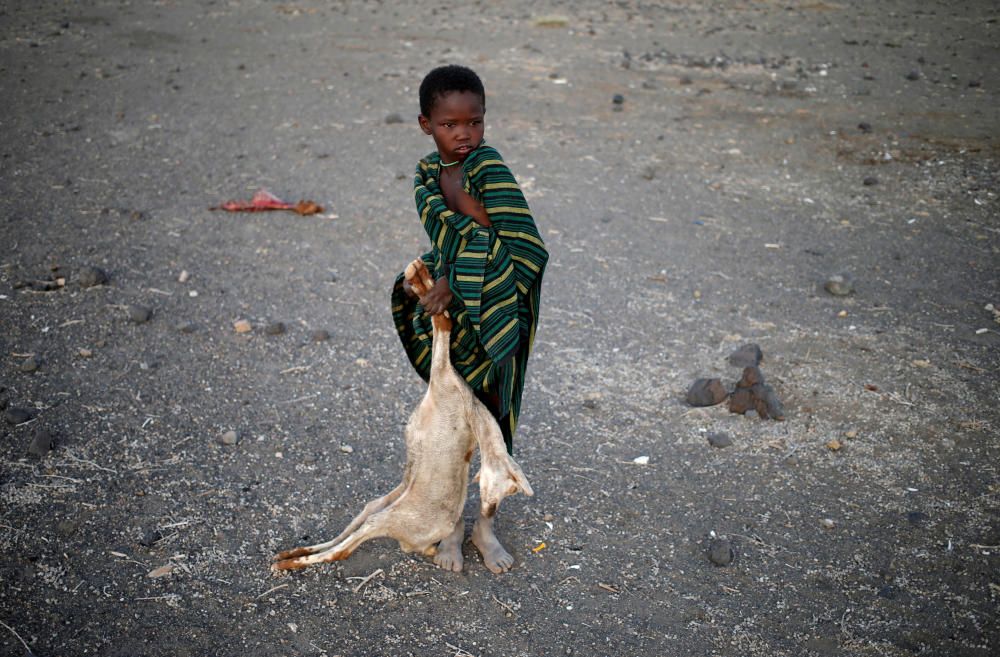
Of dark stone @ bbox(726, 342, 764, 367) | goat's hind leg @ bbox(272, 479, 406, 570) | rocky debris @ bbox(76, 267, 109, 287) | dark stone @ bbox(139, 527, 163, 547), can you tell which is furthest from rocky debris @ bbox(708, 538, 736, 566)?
rocky debris @ bbox(76, 267, 109, 287)

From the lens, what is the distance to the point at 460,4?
12.7 metres

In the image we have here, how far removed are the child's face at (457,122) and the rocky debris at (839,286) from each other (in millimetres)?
3362

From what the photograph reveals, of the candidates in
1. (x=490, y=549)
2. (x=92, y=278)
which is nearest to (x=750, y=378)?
(x=490, y=549)

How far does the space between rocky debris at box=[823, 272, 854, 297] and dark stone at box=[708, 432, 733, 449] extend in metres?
1.83

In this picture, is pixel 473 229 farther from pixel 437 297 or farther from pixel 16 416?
pixel 16 416

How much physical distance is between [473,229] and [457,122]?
33 centimetres

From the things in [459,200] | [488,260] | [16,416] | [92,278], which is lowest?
[16,416]

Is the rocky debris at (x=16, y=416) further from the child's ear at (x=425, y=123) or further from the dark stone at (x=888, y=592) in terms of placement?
the dark stone at (x=888, y=592)

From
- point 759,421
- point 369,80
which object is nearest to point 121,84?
point 369,80

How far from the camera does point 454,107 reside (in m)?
2.44

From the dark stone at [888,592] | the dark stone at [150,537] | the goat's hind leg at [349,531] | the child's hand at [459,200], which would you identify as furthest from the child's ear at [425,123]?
the dark stone at [888,592]

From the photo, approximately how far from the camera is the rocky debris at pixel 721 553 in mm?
3051

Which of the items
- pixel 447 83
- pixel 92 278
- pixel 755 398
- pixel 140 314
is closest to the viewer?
pixel 447 83

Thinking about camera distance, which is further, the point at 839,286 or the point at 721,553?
the point at 839,286
